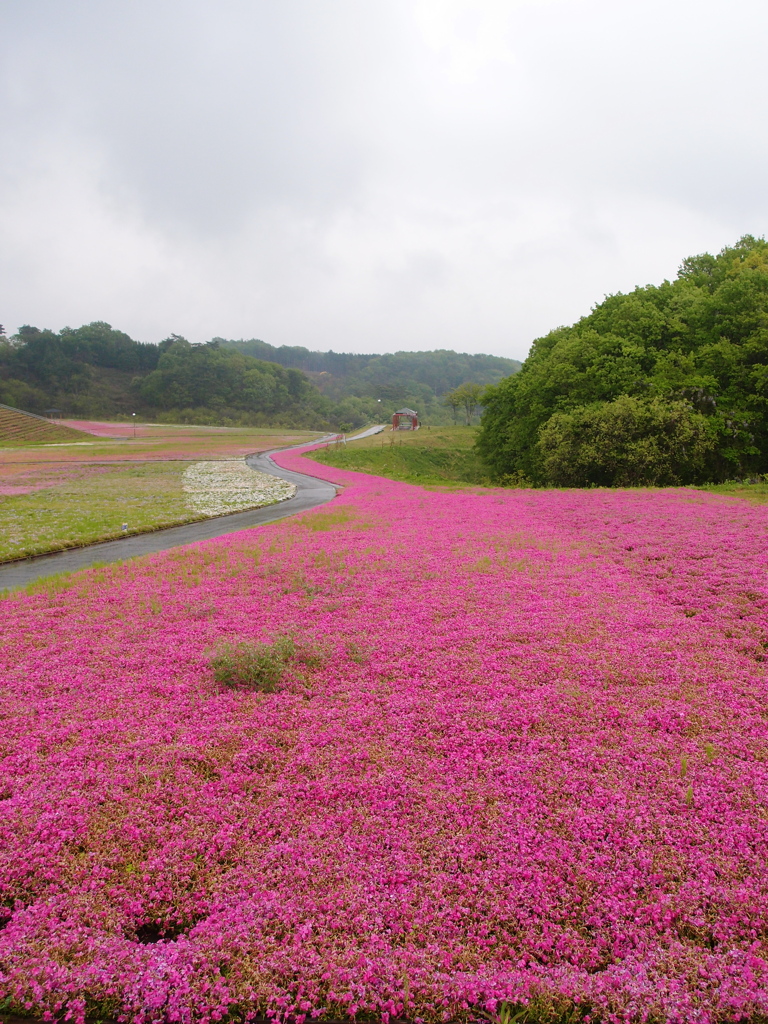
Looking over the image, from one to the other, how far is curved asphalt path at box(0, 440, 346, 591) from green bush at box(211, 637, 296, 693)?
921 cm

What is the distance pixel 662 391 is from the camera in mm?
35750

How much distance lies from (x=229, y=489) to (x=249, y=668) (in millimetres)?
29622

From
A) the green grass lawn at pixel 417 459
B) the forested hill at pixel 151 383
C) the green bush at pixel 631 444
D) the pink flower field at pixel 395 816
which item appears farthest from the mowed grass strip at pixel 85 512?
the forested hill at pixel 151 383

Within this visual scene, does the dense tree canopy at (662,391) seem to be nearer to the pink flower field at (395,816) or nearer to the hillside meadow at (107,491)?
the hillside meadow at (107,491)

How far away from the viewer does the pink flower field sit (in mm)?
3105

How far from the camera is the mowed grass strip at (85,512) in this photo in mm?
18452

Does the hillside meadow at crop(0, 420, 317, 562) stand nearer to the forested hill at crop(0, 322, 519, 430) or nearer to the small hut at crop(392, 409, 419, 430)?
the small hut at crop(392, 409, 419, 430)

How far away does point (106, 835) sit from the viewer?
14.0 feet

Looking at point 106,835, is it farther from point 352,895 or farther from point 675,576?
point 675,576

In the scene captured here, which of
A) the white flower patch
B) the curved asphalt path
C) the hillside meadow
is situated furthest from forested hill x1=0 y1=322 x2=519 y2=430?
the curved asphalt path

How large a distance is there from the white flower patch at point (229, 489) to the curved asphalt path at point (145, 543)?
1110mm

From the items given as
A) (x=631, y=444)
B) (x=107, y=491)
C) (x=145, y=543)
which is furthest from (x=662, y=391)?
(x=107, y=491)

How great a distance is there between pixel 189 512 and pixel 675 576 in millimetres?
21348

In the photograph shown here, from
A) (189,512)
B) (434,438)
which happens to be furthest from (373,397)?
(189,512)
